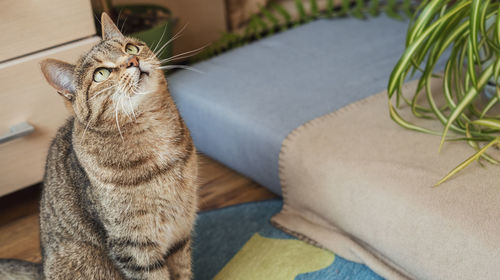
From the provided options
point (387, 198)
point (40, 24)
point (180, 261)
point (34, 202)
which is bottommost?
point (34, 202)

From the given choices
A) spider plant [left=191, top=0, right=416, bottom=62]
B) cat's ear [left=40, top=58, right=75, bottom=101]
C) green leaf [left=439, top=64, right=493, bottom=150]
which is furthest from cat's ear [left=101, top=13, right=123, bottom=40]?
spider plant [left=191, top=0, right=416, bottom=62]

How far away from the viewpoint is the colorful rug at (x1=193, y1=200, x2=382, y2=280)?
119 cm

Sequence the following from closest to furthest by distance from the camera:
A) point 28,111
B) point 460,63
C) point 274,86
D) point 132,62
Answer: point 132,62 < point 460,63 < point 28,111 < point 274,86

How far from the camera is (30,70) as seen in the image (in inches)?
49.9

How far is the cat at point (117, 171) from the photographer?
901 millimetres

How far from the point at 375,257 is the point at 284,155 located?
31cm

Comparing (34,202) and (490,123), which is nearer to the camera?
(490,123)

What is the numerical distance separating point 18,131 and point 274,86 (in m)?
0.68

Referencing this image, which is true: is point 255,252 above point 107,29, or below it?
below

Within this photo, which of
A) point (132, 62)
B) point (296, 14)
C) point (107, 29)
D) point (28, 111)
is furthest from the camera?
point (296, 14)

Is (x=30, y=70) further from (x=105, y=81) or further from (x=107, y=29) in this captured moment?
(x=105, y=81)

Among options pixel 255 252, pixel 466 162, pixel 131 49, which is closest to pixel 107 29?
pixel 131 49

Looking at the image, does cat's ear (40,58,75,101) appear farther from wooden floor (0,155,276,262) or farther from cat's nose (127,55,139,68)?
wooden floor (0,155,276,262)

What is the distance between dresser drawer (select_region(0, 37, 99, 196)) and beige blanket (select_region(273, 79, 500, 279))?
0.59 meters
